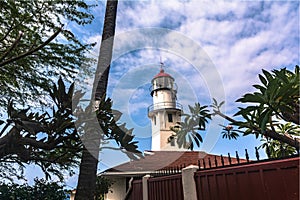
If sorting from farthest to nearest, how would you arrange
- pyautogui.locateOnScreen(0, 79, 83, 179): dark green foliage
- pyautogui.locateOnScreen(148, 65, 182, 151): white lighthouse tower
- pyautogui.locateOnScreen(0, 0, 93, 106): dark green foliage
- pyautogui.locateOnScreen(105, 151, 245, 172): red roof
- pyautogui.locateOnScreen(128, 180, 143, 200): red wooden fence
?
pyautogui.locateOnScreen(148, 65, 182, 151): white lighthouse tower < pyautogui.locateOnScreen(105, 151, 245, 172): red roof < pyautogui.locateOnScreen(128, 180, 143, 200): red wooden fence < pyautogui.locateOnScreen(0, 0, 93, 106): dark green foliage < pyautogui.locateOnScreen(0, 79, 83, 179): dark green foliage

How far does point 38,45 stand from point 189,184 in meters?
3.98

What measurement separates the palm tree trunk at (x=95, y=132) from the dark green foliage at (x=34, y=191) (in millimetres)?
2521

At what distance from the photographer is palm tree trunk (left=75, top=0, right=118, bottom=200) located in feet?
11.8

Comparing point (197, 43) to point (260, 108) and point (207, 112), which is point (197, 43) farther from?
point (260, 108)

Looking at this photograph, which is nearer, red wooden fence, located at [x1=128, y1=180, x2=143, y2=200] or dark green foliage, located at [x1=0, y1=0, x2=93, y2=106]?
dark green foliage, located at [x1=0, y1=0, x2=93, y2=106]

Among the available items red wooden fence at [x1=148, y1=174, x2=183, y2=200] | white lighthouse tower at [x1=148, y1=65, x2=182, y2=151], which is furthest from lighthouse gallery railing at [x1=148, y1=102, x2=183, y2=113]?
red wooden fence at [x1=148, y1=174, x2=183, y2=200]

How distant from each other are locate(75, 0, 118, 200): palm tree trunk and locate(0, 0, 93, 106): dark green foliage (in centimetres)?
81

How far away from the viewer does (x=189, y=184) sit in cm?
395

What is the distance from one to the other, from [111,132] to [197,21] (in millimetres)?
3993

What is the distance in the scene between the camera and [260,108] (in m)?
2.73

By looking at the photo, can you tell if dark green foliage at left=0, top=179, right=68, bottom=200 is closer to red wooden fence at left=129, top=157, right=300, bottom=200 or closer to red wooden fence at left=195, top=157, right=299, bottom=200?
red wooden fence at left=129, top=157, right=300, bottom=200

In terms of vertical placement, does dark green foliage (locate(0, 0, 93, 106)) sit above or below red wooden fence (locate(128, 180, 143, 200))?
above

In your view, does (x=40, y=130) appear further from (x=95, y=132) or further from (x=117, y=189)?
(x=117, y=189)

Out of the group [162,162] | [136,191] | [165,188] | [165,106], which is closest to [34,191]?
[136,191]
